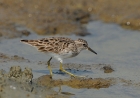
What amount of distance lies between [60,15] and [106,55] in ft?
11.8

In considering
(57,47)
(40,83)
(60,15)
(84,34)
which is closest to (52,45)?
(57,47)

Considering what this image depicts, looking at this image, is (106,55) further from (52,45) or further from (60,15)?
(60,15)

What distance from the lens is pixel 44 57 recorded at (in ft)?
44.9

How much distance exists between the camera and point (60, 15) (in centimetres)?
1708

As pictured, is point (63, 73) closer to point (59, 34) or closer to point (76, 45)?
point (76, 45)

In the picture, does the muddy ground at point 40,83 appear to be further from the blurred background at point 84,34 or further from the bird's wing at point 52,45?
the bird's wing at point 52,45

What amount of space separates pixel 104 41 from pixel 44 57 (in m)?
2.52

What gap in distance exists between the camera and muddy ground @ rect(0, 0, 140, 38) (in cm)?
1603

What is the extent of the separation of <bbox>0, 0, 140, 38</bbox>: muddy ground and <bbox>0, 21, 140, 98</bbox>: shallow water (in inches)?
16.1

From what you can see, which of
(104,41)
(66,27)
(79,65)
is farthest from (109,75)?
(66,27)

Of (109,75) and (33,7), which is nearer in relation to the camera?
(109,75)

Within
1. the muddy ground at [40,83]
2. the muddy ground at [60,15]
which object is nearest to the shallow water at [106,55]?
the muddy ground at [40,83]

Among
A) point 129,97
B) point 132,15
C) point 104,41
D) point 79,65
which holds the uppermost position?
point 132,15

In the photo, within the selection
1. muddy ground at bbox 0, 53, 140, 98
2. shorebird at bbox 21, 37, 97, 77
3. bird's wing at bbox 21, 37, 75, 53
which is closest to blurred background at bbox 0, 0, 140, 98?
muddy ground at bbox 0, 53, 140, 98
